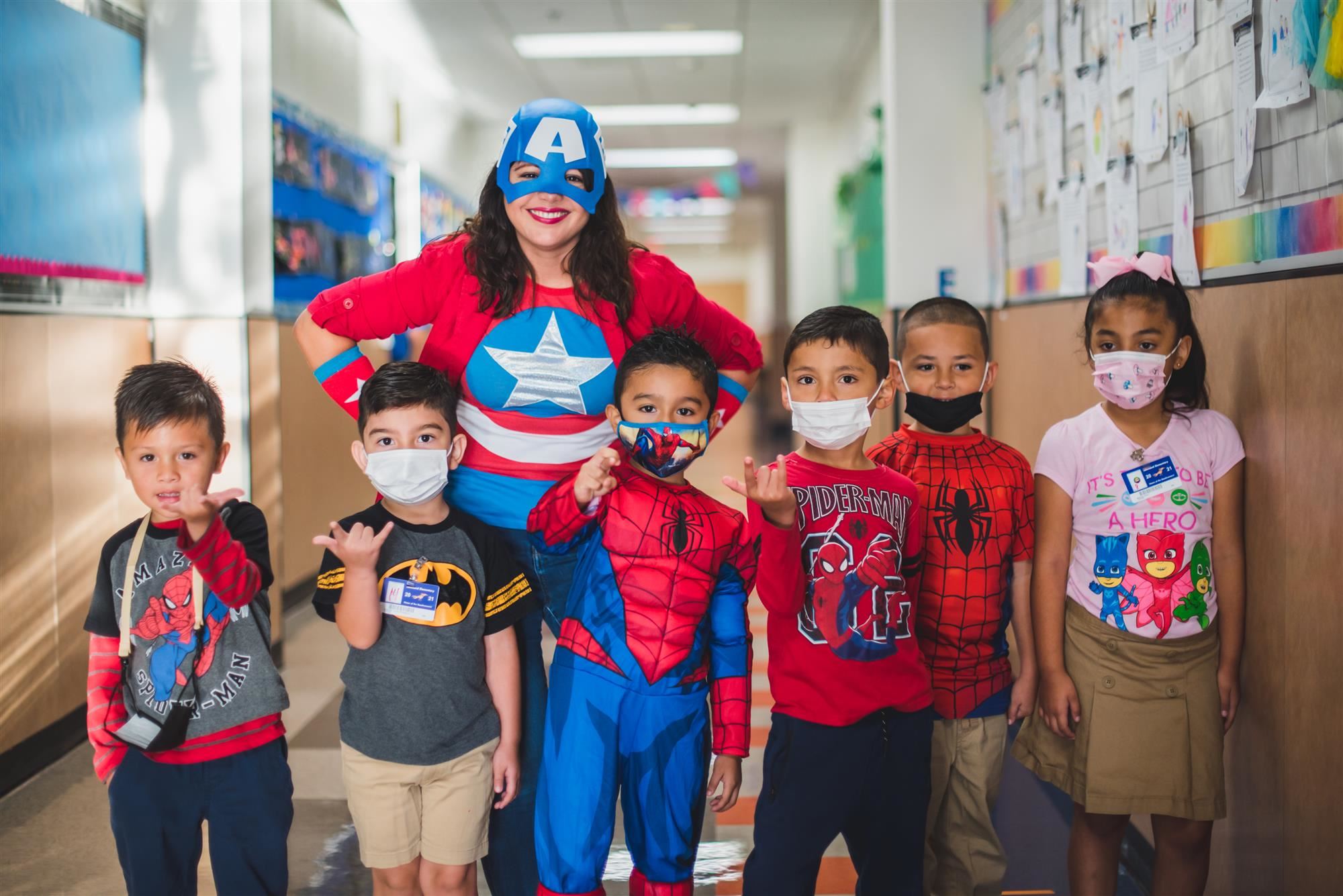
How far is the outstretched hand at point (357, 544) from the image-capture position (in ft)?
5.73

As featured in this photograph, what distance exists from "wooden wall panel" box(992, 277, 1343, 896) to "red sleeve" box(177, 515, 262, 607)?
70.3 inches

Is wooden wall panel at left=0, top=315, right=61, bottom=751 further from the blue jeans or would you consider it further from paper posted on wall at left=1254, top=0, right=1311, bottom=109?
paper posted on wall at left=1254, top=0, right=1311, bottom=109

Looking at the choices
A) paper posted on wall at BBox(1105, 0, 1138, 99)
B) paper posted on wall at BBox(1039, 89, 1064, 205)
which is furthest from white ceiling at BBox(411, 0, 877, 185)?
paper posted on wall at BBox(1105, 0, 1138, 99)

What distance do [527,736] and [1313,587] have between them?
139cm

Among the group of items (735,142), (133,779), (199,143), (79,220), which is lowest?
(133,779)

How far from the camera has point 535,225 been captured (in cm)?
200

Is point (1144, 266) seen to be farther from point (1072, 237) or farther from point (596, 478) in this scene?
point (1072, 237)

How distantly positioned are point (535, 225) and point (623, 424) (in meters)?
0.41

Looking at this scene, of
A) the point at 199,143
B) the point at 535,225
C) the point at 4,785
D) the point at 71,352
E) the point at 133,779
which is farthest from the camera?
the point at 199,143

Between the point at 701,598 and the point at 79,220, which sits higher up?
the point at 79,220

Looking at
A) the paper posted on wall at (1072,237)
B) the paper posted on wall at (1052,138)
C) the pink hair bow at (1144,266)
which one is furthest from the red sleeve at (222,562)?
the paper posted on wall at (1052,138)

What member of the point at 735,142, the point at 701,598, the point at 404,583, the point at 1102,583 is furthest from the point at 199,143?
the point at 735,142

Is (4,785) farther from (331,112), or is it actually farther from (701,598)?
(331,112)

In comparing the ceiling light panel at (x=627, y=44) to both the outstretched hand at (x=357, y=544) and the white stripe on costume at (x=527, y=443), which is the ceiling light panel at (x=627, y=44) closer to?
the white stripe on costume at (x=527, y=443)
